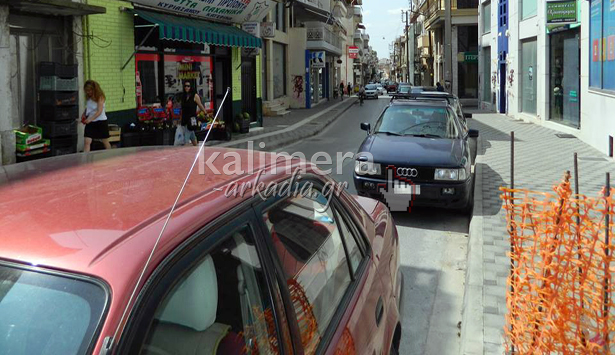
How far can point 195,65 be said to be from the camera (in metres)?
16.2

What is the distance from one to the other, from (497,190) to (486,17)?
81.9 feet

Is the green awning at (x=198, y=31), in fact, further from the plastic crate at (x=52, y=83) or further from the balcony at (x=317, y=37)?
the balcony at (x=317, y=37)

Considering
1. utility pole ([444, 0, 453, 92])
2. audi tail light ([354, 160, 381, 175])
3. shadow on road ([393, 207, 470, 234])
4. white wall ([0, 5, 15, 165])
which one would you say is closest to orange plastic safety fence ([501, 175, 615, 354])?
shadow on road ([393, 207, 470, 234])

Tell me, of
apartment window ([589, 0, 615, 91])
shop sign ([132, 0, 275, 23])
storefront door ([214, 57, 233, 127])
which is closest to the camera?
apartment window ([589, 0, 615, 91])

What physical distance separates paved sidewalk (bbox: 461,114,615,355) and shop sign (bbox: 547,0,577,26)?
3362mm

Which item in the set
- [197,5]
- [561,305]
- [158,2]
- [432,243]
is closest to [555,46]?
[197,5]

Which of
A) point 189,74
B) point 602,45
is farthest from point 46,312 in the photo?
point 189,74

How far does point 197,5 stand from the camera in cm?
1529

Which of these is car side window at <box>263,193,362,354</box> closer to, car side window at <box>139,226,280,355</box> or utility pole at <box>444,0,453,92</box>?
car side window at <box>139,226,280,355</box>

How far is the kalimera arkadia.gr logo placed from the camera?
7629 millimetres

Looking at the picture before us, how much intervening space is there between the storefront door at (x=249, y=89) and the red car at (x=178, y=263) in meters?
17.1

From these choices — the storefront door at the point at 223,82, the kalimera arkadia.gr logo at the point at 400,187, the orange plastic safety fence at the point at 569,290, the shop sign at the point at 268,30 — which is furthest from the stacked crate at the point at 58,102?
the shop sign at the point at 268,30

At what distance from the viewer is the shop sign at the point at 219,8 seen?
14130mm

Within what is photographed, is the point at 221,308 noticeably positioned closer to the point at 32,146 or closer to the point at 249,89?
the point at 32,146
